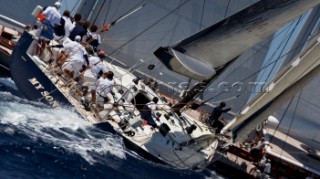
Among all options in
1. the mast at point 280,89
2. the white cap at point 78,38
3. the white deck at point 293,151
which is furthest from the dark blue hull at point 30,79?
the white deck at point 293,151

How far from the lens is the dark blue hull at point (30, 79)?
1176 cm

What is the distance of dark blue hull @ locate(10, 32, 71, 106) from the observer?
11758mm

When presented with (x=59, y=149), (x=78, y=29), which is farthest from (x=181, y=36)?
(x=59, y=149)

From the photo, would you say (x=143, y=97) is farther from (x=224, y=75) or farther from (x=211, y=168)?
(x=224, y=75)

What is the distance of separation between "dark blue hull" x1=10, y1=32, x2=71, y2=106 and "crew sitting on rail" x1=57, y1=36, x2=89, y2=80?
2.38ft

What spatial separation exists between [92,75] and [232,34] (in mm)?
3224

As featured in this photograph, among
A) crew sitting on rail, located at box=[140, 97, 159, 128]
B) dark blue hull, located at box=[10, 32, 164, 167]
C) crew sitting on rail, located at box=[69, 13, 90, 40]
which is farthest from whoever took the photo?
crew sitting on rail, located at box=[69, 13, 90, 40]

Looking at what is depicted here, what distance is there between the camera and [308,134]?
1761 cm

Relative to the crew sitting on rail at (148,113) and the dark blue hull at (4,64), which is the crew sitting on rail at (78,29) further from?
the crew sitting on rail at (148,113)

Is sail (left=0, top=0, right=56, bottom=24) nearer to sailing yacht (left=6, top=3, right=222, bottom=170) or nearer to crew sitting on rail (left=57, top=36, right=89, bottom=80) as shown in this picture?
sailing yacht (left=6, top=3, right=222, bottom=170)

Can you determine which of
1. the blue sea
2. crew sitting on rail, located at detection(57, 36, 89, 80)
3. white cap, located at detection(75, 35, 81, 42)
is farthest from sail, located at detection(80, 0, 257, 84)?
the blue sea

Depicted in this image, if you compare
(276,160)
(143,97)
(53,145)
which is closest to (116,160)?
(53,145)

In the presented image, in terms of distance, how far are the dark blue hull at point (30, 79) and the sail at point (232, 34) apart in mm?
2267

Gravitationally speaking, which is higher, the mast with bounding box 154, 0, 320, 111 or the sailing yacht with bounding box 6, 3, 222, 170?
the mast with bounding box 154, 0, 320, 111
